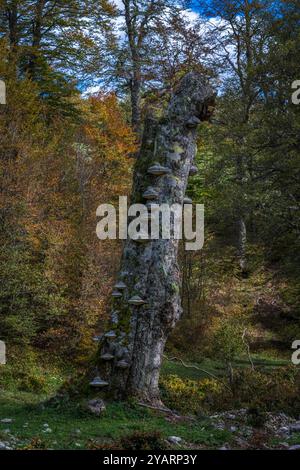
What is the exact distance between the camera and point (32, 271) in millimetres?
13539

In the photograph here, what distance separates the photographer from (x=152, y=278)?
7.19 meters

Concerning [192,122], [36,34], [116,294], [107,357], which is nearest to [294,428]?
[107,357]

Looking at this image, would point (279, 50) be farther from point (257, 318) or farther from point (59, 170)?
point (257, 318)

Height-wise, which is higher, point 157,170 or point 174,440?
point 157,170

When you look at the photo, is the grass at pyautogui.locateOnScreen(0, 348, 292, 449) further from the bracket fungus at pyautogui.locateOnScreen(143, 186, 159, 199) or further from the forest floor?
the bracket fungus at pyautogui.locateOnScreen(143, 186, 159, 199)

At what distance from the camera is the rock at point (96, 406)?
6379mm

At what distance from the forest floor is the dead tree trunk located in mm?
462

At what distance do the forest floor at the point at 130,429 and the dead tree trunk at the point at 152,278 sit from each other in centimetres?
46

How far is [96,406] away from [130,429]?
0.81 m

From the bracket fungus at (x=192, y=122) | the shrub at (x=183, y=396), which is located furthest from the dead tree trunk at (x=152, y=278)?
the shrub at (x=183, y=396)

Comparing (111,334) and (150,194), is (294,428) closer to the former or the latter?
(111,334)

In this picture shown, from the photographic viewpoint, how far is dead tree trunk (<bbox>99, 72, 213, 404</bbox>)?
7.01 meters

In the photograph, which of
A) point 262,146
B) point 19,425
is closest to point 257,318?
point 262,146

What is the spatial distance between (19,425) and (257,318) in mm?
16360
